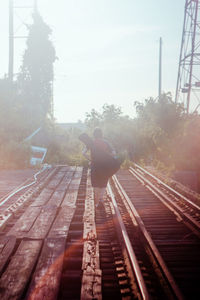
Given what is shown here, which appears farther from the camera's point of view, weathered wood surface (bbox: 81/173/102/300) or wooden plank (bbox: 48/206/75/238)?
wooden plank (bbox: 48/206/75/238)

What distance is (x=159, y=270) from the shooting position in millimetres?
3266

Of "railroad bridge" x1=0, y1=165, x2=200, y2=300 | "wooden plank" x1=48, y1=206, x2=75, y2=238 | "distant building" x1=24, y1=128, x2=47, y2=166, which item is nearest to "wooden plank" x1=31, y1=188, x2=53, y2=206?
"railroad bridge" x1=0, y1=165, x2=200, y2=300

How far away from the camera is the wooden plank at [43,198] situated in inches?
269

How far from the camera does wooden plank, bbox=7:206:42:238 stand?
4.58 meters

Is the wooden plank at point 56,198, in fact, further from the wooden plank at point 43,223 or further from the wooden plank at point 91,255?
the wooden plank at point 91,255

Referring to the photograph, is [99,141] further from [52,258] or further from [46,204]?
[52,258]

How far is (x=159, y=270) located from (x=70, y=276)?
3.69 feet

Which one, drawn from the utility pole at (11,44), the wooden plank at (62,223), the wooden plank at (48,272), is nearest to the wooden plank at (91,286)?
the wooden plank at (48,272)

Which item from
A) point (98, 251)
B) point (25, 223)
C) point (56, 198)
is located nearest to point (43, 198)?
point (56, 198)

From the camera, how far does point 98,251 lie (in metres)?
3.86

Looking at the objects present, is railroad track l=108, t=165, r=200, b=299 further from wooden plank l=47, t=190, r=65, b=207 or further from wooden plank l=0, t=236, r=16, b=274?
wooden plank l=0, t=236, r=16, b=274

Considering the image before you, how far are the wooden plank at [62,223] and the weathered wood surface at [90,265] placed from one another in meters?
0.35

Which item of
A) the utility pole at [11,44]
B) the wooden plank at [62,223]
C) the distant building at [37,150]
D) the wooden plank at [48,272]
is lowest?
the wooden plank at [48,272]

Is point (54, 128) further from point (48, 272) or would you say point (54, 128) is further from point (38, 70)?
point (48, 272)
